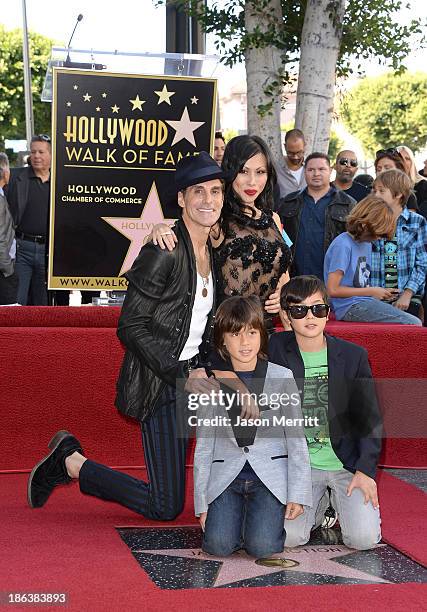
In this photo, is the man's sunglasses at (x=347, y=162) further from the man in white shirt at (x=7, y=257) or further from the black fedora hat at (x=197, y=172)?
the black fedora hat at (x=197, y=172)

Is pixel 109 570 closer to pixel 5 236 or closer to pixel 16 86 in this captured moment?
pixel 5 236

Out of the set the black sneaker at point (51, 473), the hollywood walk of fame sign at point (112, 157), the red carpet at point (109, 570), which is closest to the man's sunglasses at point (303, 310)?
the red carpet at point (109, 570)

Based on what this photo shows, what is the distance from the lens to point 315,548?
5312 millimetres

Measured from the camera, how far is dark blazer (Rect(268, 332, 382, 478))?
5383 millimetres

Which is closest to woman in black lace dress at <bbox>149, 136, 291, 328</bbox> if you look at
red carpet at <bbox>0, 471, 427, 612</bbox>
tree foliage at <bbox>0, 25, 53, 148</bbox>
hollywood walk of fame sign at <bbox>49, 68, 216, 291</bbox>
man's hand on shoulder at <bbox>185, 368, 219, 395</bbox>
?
man's hand on shoulder at <bbox>185, 368, 219, 395</bbox>

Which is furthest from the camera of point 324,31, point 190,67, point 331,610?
point 324,31

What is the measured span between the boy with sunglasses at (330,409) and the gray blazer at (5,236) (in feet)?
18.3

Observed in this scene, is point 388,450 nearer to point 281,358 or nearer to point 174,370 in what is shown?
point 281,358

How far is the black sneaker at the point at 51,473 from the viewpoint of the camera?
225 inches

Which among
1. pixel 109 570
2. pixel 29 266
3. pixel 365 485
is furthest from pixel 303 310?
pixel 29 266

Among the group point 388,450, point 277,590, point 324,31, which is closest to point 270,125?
point 324,31

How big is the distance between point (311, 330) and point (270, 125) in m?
Answer: 7.25

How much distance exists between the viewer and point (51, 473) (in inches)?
227

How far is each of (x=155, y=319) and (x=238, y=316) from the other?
0.42m
